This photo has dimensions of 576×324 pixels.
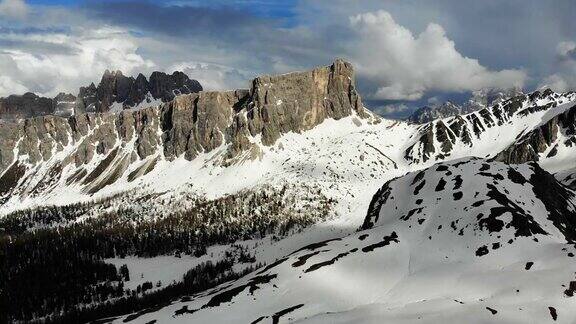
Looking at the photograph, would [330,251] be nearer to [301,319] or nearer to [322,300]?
[322,300]

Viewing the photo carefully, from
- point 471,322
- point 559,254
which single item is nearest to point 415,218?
point 559,254

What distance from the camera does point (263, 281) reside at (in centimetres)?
12138

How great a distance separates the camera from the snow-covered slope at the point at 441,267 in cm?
8606

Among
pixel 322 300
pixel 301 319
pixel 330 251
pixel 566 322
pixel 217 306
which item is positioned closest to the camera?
pixel 566 322

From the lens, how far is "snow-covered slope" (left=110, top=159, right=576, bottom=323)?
282 ft

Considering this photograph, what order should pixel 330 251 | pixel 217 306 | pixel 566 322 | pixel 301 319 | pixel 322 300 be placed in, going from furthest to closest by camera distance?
pixel 330 251 < pixel 217 306 < pixel 322 300 < pixel 301 319 < pixel 566 322

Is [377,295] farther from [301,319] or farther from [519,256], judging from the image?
[519,256]

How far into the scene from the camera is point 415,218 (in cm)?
13175

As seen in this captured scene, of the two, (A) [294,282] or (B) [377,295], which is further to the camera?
(A) [294,282]

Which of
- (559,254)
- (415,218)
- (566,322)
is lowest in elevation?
(566,322)

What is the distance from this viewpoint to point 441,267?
348 ft

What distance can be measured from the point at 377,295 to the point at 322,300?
12.2m

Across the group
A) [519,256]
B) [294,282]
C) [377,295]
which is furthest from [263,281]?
[519,256]

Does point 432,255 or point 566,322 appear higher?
point 432,255
